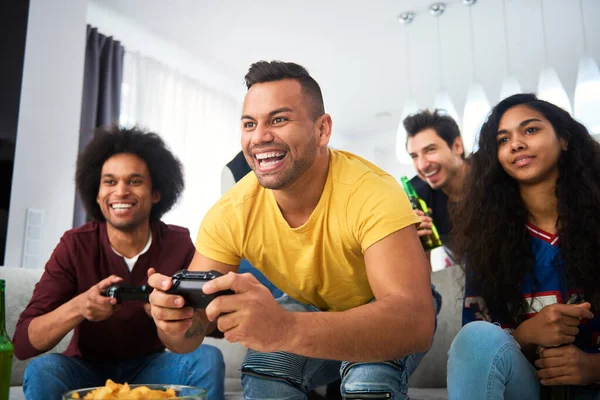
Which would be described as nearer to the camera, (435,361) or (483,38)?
(435,361)

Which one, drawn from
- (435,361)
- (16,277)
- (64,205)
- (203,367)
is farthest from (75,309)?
(64,205)

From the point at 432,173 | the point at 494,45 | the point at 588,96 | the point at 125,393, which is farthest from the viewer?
the point at 494,45

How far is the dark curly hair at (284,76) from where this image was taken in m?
1.32

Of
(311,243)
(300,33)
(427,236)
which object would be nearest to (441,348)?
(427,236)

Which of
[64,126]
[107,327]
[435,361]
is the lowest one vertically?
[435,361]

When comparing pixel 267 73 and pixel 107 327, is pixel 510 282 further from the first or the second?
pixel 107 327

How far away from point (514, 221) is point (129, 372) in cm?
123

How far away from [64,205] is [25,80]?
28.4 inches

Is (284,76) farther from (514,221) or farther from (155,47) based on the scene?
(155,47)

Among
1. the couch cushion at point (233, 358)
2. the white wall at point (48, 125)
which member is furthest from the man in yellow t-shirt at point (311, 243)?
the white wall at point (48, 125)

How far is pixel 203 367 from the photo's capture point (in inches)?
60.6

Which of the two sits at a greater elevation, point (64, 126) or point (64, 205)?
point (64, 126)

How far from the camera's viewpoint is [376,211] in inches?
45.3

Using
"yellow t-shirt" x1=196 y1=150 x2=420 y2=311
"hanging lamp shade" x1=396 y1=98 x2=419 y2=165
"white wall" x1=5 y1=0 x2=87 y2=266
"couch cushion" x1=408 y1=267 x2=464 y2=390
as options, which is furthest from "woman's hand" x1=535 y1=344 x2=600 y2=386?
"white wall" x1=5 y1=0 x2=87 y2=266
